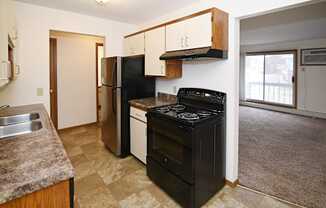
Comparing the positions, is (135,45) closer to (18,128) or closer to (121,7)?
(121,7)

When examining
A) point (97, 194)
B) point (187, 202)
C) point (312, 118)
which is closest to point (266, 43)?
point (312, 118)

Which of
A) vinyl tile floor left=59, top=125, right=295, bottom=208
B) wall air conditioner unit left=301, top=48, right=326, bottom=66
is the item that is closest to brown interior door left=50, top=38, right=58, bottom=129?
vinyl tile floor left=59, top=125, right=295, bottom=208

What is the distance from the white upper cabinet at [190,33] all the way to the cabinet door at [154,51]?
0.16 m

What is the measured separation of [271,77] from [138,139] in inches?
242

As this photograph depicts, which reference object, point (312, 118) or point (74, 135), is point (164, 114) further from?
point (312, 118)

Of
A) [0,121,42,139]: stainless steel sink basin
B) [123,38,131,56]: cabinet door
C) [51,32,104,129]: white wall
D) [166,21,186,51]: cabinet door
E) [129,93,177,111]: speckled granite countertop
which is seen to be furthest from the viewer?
[51,32,104,129]: white wall

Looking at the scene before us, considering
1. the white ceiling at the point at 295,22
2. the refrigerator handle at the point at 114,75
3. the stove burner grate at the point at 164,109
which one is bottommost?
the stove burner grate at the point at 164,109

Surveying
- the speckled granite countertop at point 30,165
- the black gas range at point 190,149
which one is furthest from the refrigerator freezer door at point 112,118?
the speckled granite countertop at point 30,165

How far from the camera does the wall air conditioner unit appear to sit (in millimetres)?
5418

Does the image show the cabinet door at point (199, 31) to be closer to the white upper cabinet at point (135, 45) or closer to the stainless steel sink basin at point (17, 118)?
the white upper cabinet at point (135, 45)

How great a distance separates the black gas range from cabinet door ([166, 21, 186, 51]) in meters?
0.66

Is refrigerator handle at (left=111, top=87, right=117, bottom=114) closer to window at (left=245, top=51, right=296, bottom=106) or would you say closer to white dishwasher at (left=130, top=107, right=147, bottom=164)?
white dishwasher at (left=130, top=107, right=147, bottom=164)

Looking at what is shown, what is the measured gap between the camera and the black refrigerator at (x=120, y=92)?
9.33 feet

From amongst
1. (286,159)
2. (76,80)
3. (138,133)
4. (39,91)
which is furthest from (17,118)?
(286,159)
